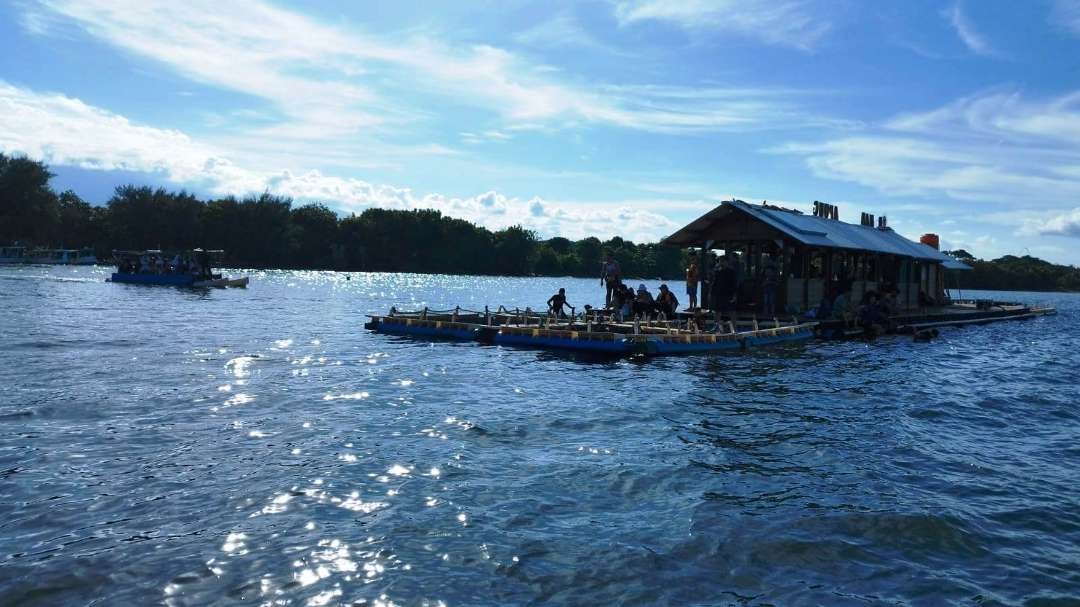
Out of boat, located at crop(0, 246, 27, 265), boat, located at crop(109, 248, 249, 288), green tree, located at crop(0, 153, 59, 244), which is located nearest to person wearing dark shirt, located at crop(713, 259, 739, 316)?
boat, located at crop(109, 248, 249, 288)

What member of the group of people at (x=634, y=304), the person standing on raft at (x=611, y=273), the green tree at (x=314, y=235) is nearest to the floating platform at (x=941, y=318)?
the group of people at (x=634, y=304)

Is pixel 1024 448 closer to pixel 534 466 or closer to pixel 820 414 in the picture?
pixel 820 414

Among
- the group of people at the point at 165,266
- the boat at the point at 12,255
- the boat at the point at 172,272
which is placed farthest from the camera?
the boat at the point at 12,255

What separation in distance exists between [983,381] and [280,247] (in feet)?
403

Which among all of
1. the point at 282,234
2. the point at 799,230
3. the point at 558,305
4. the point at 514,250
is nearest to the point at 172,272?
the point at 558,305

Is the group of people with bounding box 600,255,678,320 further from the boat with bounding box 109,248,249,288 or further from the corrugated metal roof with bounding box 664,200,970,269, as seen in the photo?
the boat with bounding box 109,248,249,288

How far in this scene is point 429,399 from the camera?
15.5 meters

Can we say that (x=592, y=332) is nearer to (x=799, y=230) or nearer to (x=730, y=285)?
(x=730, y=285)

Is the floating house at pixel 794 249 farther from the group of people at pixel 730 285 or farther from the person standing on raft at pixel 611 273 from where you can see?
the person standing on raft at pixel 611 273

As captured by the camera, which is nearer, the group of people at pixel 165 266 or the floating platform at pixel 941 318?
the floating platform at pixel 941 318

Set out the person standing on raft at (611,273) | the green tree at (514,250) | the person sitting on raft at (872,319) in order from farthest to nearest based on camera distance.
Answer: the green tree at (514,250) < the person sitting on raft at (872,319) < the person standing on raft at (611,273)

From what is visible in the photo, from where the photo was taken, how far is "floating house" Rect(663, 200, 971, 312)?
1216 inches

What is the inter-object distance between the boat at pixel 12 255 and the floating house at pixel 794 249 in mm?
92934

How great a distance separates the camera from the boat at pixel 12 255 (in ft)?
307
